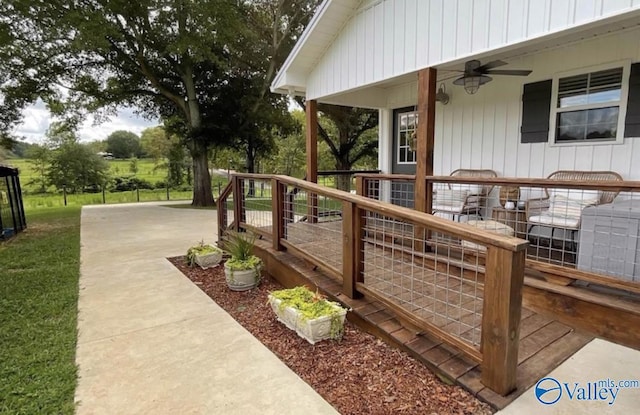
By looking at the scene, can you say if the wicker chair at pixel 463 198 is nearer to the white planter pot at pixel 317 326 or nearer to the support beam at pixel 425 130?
the support beam at pixel 425 130

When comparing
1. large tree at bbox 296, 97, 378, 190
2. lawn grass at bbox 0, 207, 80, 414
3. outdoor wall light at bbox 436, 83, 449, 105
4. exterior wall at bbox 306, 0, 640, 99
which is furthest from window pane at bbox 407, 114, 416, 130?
large tree at bbox 296, 97, 378, 190

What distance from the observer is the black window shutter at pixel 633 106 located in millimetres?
3629

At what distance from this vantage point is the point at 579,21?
267 centimetres

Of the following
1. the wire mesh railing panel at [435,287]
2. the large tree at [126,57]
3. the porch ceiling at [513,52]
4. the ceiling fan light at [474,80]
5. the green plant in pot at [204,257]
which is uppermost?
the large tree at [126,57]

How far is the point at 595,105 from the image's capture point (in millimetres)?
3949

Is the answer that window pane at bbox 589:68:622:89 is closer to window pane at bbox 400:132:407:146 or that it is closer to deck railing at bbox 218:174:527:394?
deck railing at bbox 218:174:527:394

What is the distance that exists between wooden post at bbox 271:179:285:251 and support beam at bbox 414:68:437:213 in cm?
154

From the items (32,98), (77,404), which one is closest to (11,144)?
(32,98)

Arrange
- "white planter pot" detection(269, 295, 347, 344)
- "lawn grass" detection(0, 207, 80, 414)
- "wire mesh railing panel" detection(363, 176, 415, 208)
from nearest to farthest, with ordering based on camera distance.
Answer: "lawn grass" detection(0, 207, 80, 414) → "white planter pot" detection(269, 295, 347, 344) → "wire mesh railing panel" detection(363, 176, 415, 208)

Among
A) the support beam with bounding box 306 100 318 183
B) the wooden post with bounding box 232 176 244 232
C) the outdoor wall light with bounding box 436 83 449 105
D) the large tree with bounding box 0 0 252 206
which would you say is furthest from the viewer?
the large tree with bounding box 0 0 252 206

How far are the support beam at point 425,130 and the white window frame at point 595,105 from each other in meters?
1.64

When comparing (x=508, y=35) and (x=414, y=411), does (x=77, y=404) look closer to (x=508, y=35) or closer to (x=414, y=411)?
(x=414, y=411)

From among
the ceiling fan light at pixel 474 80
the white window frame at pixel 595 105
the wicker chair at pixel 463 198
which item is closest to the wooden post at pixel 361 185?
the wicker chair at pixel 463 198

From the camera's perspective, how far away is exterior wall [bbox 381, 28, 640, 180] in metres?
3.78
